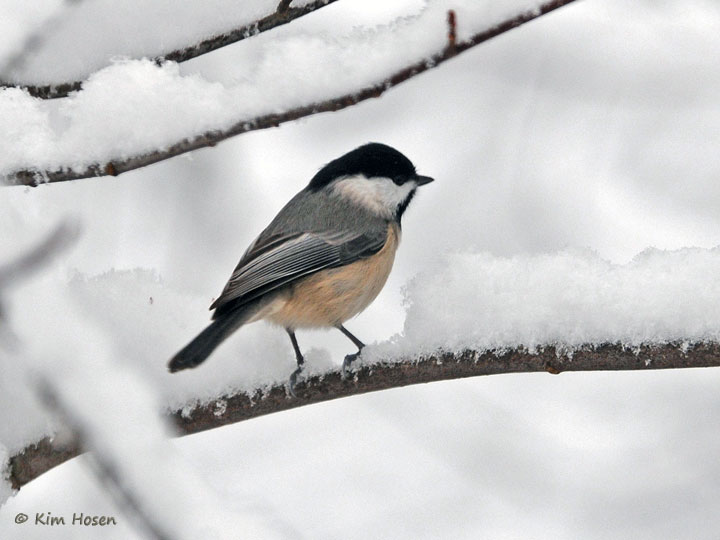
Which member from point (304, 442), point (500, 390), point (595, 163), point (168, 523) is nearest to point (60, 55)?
point (168, 523)

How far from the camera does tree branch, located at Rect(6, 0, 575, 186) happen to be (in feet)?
4.09

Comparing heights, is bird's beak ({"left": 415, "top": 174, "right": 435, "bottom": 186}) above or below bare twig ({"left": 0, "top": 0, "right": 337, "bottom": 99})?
below

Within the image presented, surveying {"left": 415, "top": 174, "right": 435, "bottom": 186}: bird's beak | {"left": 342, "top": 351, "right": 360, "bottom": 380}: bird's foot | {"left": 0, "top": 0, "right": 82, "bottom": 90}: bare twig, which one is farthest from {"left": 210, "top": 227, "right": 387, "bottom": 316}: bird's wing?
{"left": 0, "top": 0, "right": 82, "bottom": 90}: bare twig

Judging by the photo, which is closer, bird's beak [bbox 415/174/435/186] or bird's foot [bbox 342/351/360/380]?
Answer: bird's foot [bbox 342/351/360/380]

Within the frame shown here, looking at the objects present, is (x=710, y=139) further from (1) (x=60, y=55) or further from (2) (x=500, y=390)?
(1) (x=60, y=55)

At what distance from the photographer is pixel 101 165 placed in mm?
1378

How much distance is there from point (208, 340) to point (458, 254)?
23.9 inches

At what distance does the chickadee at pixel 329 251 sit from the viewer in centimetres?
243

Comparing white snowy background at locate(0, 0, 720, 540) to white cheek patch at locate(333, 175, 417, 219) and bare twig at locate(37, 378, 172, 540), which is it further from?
bare twig at locate(37, 378, 172, 540)

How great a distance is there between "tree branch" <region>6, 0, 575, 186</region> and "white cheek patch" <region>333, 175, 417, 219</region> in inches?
58.6

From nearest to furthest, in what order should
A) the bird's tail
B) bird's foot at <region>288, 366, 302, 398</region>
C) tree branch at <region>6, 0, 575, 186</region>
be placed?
tree branch at <region>6, 0, 575, 186</region> → the bird's tail → bird's foot at <region>288, 366, 302, 398</region>

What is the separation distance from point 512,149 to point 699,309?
→ 96.5 inches

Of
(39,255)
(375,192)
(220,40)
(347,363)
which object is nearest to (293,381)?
(347,363)

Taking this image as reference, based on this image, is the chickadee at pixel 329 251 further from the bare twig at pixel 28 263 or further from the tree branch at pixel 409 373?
the bare twig at pixel 28 263
